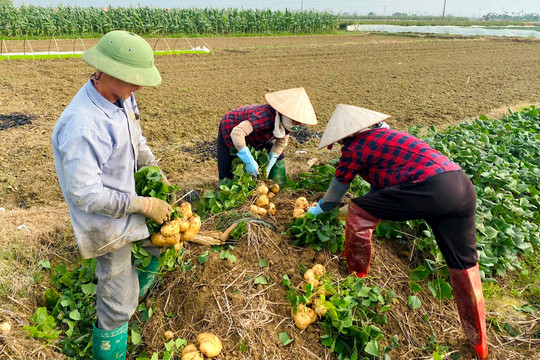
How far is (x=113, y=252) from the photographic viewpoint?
2.44 metres

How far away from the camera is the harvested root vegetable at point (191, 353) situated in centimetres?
234

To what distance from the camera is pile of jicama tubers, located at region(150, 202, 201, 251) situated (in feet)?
8.34

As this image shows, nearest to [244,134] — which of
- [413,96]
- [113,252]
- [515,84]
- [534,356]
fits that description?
[113,252]

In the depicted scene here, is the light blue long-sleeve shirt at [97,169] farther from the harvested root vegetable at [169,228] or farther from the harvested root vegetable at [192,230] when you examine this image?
the harvested root vegetable at [192,230]

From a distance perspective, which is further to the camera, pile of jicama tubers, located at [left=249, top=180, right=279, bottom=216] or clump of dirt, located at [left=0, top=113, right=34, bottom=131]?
clump of dirt, located at [left=0, top=113, right=34, bottom=131]

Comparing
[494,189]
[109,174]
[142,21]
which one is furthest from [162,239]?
[142,21]

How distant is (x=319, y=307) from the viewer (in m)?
2.69

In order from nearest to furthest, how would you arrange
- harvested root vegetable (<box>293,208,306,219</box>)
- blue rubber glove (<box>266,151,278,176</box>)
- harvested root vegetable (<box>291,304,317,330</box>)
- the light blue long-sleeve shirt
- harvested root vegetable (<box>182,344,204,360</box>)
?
the light blue long-sleeve shirt → harvested root vegetable (<box>182,344,204,360</box>) → harvested root vegetable (<box>291,304,317,330</box>) → harvested root vegetable (<box>293,208,306,219</box>) → blue rubber glove (<box>266,151,278,176</box>)

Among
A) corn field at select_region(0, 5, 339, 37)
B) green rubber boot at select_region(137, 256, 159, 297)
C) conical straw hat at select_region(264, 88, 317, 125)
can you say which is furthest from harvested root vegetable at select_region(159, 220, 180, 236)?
corn field at select_region(0, 5, 339, 37)

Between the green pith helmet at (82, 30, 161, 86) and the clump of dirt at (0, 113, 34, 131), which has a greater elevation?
the green pith helmet at (82, 30, 161, 86)

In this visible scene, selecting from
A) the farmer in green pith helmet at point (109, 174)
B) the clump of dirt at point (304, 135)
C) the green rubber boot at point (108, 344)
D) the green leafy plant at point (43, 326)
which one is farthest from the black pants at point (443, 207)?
the clump of dirt at point (304, 135)

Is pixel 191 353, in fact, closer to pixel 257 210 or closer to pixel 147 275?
pixel 147 275

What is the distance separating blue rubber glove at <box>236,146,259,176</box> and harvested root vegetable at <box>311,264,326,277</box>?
121 cm

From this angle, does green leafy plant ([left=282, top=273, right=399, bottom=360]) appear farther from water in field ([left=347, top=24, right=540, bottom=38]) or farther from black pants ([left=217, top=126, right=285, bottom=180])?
water in field ([left=347, top=24, right=540, bottom=38])
